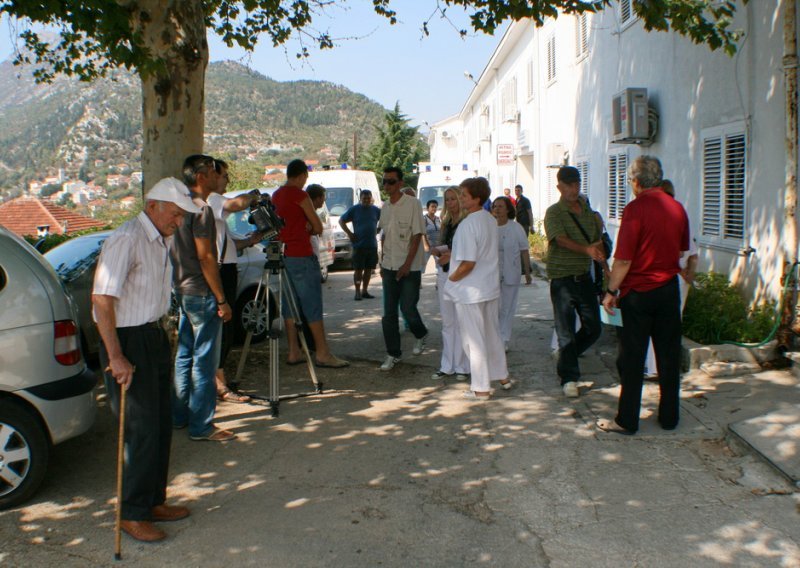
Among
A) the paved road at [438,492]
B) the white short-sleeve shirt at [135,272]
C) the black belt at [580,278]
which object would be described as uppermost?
the white short-sleeve shirt at [135,272]

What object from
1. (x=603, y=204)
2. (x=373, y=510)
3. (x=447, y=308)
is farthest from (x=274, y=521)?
(x=603, y=204)

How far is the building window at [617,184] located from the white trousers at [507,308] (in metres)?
5.71

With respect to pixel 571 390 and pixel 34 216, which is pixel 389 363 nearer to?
pixel 571 390

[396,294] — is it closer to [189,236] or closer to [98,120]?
[189,236]

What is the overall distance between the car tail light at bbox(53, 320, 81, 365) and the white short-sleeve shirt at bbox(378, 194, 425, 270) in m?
3.54

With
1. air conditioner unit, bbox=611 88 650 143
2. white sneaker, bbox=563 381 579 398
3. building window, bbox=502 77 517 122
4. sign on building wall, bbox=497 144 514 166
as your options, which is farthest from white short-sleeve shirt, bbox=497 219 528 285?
building window, bbox=502 77 517 122

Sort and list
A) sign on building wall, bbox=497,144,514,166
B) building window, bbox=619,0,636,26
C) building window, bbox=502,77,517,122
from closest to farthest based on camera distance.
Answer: building window, bbox=619,0,636,26, sign on building wall, bbox=497,144,514,166, building window, bbox=502,77,517,122

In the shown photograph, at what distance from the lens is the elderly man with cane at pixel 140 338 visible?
4.06 meters

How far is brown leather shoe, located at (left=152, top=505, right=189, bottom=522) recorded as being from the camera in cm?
446

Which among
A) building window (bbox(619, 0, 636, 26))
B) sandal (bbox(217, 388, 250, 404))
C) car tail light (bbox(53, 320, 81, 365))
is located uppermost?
building window (bbox(619, 0, 636, 26))

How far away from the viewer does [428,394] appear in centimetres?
711

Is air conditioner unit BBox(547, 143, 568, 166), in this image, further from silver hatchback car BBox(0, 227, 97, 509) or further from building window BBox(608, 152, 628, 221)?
silver hatchback car BBox(0, 227, 97, 509)

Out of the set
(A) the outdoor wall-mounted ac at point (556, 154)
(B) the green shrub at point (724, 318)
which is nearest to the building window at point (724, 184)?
(B) the green shrub at point (724, 318)

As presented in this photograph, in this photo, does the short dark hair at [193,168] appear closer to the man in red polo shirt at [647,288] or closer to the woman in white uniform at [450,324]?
the woman in white uniform at [450,324]
